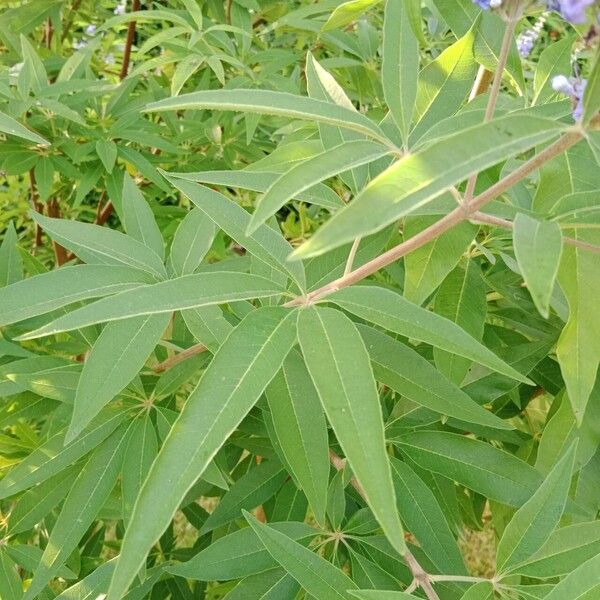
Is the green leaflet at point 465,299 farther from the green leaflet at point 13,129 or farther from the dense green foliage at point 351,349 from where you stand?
the green leaflet at point 13,129

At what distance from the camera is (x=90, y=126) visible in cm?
136

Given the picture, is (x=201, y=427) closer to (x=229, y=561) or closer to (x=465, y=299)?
(x=229, y=561)

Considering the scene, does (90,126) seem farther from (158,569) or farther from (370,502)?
(370,502)

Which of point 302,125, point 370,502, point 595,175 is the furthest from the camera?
point 302,125

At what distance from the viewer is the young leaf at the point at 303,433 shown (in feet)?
2.14

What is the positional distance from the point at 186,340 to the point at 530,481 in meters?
0.45

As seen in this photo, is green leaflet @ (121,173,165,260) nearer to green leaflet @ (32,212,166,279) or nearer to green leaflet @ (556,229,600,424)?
green leaflet @ (32,212,166,279)

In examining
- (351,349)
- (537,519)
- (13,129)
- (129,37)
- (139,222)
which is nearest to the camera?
(351,349)

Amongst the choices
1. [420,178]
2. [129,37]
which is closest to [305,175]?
[420,178]

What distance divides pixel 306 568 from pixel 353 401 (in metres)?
0.23

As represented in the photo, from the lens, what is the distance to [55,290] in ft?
2.19

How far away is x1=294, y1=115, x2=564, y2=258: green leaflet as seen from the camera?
15.9 inches

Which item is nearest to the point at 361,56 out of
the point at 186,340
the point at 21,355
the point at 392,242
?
the point at 392,242

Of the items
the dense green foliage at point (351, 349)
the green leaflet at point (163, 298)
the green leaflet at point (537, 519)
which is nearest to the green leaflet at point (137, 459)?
the dense green foliage at point (351, 349)
